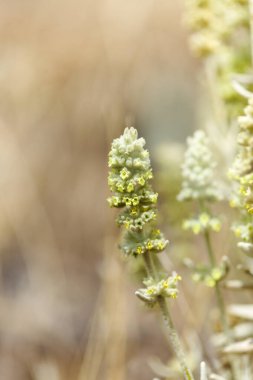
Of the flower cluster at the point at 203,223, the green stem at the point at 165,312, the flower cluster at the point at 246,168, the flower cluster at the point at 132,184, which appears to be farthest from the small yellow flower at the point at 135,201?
the flower cluster at the point at 203,223

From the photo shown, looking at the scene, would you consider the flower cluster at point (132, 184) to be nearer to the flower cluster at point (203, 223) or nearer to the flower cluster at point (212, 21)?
the flower cluster at point (203, 223)

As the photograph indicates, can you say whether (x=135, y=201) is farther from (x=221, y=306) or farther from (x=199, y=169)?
(x=221, y=306)

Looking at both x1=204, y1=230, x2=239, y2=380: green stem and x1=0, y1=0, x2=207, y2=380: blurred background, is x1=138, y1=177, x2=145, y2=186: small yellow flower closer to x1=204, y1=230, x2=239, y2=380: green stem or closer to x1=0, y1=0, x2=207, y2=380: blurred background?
x1=204, y1=230, x2=239, y2=380: green stem

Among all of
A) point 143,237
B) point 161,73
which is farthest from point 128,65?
point 143,237

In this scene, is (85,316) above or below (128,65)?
below

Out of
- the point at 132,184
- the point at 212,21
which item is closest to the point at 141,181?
the point at 132,184

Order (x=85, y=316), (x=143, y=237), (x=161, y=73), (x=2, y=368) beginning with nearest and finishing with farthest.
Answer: (x=143, y=237) → (x=2, y=368) → (x=85, y=316) → (x=161, y=73)

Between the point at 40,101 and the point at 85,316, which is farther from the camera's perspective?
the point at 40,101

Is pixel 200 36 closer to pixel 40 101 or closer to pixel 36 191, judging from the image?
pixel 36 191
